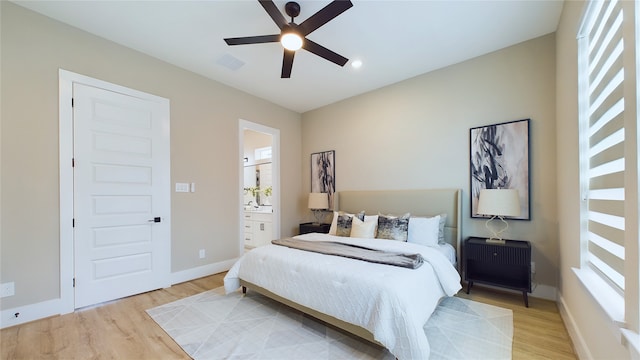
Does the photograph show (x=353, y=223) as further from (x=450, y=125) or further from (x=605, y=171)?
(x=605, y=171)

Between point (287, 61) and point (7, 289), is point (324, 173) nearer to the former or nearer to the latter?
point (287, 61)

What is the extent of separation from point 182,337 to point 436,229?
290 centimetres

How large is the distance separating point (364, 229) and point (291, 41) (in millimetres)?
2412

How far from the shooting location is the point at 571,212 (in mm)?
2143

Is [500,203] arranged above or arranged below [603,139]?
below

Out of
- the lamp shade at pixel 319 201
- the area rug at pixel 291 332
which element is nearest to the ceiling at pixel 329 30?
the lamp shade at pixel 319 201

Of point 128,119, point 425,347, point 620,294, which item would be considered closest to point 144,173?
point 128,119

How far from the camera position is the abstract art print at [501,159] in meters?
2.97

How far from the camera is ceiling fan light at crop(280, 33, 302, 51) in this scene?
2318 millimetres

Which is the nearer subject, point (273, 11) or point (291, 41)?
point (273, 11)

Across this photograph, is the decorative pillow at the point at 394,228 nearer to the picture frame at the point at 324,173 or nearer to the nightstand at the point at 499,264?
the nightstand at the point at 499,264

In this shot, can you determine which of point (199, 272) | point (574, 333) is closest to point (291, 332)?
point (199, 272)

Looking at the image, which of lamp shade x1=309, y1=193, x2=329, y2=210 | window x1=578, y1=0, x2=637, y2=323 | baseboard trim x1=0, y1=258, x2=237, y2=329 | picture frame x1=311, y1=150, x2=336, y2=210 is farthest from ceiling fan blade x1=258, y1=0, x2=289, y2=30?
baseboard trim x1=0, y1=258, x2=237, y2=329

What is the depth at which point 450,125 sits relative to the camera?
3545 millimetres
